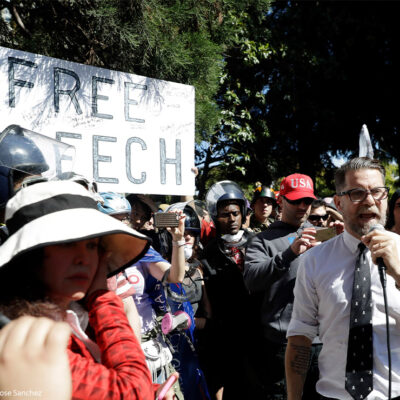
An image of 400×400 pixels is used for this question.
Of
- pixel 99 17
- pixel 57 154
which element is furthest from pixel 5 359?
pixel 99 17

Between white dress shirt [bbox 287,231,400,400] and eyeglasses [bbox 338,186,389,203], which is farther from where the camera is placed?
eyeglasses [bbox 338,186,389,203]

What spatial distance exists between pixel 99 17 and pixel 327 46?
28.3ft

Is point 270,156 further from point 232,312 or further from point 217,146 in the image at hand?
point 232,312

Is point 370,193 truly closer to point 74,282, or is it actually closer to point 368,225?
point 368,225

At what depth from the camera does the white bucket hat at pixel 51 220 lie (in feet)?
3.96

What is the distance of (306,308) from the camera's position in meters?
2.31

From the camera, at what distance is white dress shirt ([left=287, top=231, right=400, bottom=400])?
2.01 metres

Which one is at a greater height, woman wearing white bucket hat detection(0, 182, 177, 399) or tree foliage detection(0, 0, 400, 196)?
tree foliage detection(0, 0, 400, 196)

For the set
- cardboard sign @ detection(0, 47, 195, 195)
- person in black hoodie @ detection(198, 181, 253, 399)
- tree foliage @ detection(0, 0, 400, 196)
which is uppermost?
tree foliage @ detection(0, 0, 400, 196)

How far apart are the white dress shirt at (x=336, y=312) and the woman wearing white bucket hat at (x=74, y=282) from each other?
1.15 m

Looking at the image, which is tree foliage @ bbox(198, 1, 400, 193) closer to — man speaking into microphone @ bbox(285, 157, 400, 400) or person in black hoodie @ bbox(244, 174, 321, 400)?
person in black hoodie @ bbox(244, 174, 321, 400)

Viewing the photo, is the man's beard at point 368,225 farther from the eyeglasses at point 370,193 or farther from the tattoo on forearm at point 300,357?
the tattoo on forearm at point 300,357

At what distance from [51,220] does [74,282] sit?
192 millimetres

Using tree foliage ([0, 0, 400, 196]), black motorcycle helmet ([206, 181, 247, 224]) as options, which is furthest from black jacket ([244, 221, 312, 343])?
tree foliage ([0, 0, 400, 196])
